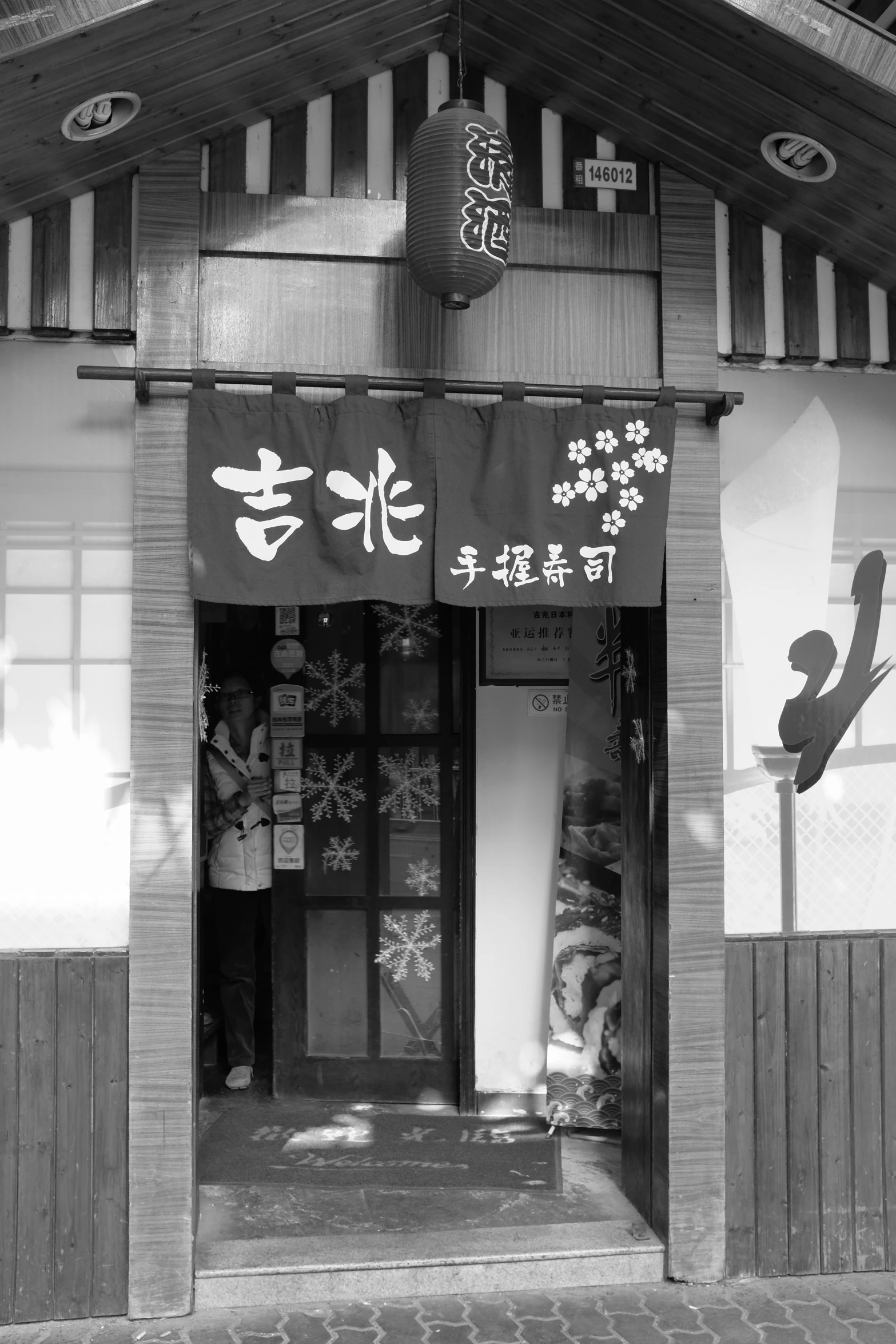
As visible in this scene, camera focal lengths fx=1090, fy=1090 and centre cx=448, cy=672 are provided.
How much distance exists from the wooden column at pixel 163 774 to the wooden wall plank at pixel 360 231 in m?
0.16

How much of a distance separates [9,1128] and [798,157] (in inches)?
196

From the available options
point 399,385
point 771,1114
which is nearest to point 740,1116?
point 771,1114

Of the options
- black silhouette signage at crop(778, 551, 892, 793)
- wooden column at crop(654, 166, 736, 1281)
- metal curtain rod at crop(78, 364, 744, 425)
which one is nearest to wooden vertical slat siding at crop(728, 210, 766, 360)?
wooden column at crop(654, 166, 736, 1281)

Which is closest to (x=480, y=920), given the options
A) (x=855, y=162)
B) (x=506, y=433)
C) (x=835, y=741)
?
(x=835, y=741)

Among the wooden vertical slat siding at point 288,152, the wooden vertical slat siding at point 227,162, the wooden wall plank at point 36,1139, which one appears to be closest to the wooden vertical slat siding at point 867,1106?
the wooden wall plank at point 36,1139

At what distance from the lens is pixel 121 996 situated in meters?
4.36

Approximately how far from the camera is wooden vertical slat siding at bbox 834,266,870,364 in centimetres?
489

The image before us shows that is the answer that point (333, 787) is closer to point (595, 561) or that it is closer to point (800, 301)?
point (595, 561)

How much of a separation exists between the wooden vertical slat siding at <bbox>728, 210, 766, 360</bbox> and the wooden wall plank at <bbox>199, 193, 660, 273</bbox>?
49 cm

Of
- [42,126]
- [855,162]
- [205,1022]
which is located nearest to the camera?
[42,126]

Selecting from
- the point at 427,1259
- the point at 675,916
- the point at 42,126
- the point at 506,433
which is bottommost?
the point at 427,1259

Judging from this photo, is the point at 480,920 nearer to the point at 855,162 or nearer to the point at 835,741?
the point at 835,741

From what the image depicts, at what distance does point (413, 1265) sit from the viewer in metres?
4.48

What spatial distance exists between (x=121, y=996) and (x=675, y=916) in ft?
7.56
